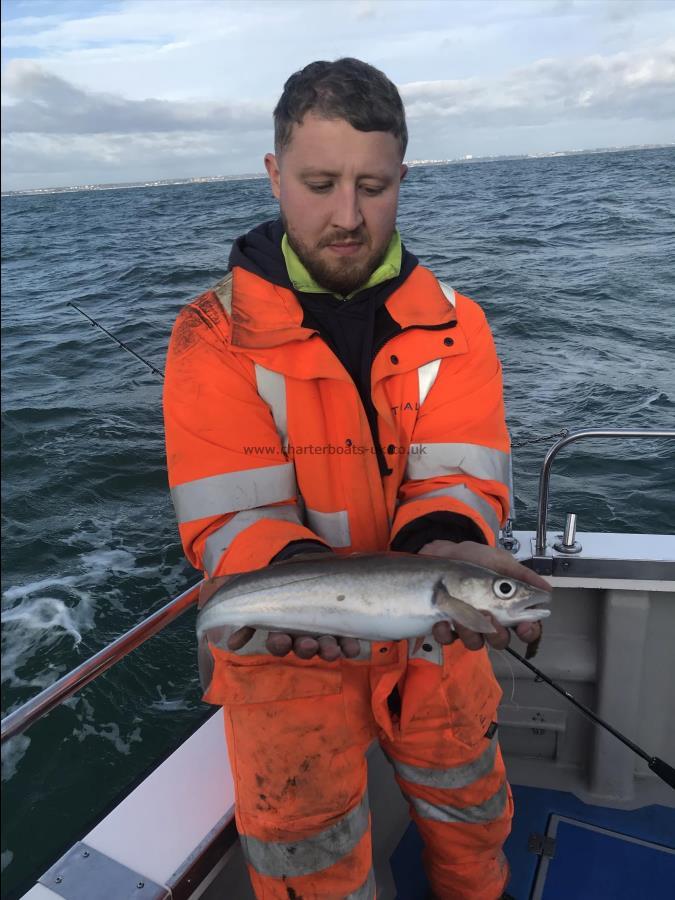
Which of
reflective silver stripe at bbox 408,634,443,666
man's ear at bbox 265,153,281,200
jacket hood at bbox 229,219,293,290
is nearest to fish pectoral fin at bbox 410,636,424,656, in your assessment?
reflective silver stripe at bbox 408,634,443,666

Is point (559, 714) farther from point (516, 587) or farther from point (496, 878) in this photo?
point (516, 587)

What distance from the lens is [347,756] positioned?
227 centimetres

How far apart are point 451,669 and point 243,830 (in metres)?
0.84

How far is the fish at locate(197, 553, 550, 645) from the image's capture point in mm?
1941

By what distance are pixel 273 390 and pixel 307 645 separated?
88 cm

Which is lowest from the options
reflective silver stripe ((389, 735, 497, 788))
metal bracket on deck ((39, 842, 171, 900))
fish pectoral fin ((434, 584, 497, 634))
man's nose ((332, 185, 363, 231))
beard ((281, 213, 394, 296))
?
metal bracket on deck ((39, 842, 171, 900))

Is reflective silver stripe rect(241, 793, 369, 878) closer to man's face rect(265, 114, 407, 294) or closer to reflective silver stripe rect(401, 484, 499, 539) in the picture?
reflective silver stripe rect(401, 484, 499, 539)

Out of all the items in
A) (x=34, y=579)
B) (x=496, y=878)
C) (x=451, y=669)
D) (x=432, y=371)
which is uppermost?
(x=432, y=371)

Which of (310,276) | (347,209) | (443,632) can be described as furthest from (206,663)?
(347,209)

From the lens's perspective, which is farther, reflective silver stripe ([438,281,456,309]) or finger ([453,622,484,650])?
reflective silver stripe ([438,281,456,309])

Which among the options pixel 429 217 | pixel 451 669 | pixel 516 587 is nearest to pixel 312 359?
pixel 516 587

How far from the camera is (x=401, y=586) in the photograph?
200 centimetres

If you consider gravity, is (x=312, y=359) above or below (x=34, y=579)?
above

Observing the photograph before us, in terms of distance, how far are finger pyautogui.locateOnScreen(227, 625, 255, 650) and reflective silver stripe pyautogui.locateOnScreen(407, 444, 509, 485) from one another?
2.84 feet
